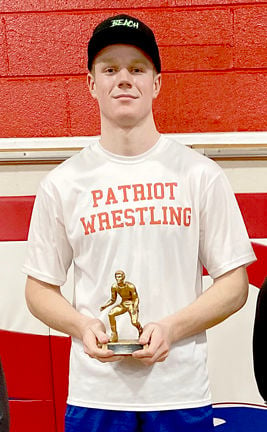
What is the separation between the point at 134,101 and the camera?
1.63 m

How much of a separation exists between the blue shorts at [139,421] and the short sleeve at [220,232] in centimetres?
32

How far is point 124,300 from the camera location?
153cm

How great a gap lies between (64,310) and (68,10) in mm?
1257

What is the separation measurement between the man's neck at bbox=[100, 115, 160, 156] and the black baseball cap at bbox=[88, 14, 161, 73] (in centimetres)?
16

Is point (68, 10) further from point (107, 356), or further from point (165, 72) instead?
point (107, 356)

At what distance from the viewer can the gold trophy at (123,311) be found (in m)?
1.50

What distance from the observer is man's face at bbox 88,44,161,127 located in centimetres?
162

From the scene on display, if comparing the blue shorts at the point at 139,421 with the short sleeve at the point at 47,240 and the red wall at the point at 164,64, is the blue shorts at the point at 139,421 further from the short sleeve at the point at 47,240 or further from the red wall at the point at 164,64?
the red wall at the point at 164,64

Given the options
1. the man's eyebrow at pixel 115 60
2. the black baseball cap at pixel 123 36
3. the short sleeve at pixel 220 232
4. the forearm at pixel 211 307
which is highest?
the black baseball cap at pixel 123 36

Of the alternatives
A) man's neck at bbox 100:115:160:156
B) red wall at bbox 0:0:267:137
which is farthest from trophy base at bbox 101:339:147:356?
red wall at bbox 0:0:267:137

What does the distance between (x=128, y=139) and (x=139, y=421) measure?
2.10 feet

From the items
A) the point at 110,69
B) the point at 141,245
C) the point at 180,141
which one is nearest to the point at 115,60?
the point at 110,69

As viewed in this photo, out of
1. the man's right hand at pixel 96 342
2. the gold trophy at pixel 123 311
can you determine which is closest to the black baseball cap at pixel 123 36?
the gold trophy at pixel 123 311

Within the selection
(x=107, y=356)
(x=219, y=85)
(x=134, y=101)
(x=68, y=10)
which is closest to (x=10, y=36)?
(x=68, y=10)
